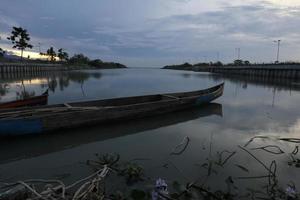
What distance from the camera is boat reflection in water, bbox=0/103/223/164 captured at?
7.53 metres

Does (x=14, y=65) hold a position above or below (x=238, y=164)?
above

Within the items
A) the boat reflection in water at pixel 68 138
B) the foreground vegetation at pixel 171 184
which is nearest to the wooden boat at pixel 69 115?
the boat reflection in water at pixel 68 138

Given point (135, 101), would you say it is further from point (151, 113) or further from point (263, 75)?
point (263, 75)

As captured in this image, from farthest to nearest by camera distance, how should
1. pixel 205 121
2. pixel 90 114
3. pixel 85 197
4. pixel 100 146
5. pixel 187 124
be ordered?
1. pixel 205 121
2. pixel 187 124
3. pixel 90 114
4. pixel 100 146
5. pixel 85 197

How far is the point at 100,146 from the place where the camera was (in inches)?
327

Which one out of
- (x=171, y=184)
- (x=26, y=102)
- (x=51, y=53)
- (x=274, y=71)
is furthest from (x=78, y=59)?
(x=171, y=184)

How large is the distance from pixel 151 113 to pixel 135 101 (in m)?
2.14

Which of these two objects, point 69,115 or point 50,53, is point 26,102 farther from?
point 50,53

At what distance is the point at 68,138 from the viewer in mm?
8750

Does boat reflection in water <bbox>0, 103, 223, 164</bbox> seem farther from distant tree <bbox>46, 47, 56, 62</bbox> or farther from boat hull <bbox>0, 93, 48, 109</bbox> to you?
distant tree <bbox>46, 47, 56, 62</bbox>

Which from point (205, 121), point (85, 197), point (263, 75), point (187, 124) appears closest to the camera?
point (85, 197)

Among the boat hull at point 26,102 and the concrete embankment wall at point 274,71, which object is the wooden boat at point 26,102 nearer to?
the boat hull at point 26,102

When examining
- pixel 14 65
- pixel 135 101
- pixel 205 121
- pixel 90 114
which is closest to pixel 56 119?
pixel 90 114

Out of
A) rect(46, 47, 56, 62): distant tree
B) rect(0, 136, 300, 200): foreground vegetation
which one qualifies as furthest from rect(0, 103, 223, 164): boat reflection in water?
rect(46, 47, 56, 62): distant tree
